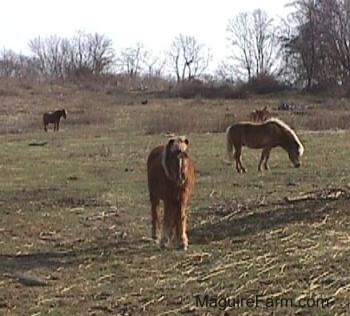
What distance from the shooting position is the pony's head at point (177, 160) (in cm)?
931

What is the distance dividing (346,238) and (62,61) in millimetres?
85459

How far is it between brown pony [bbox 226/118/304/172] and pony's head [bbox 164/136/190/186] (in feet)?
32.3

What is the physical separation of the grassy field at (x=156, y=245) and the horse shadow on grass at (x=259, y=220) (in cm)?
2

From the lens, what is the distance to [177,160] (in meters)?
9.33

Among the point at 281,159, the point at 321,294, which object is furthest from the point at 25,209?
the point at 281,159

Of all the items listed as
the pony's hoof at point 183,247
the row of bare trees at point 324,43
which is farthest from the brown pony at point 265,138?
the row of bare trees at point 324,43

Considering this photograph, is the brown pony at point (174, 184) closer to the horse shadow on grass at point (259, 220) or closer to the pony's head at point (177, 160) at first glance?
the pony's head at point (177, 160)

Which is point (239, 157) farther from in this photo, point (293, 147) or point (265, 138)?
point (293, 147)

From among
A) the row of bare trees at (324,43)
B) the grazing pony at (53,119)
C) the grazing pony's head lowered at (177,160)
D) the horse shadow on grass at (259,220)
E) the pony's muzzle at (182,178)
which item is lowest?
the horse shadow on grass at (259,220)

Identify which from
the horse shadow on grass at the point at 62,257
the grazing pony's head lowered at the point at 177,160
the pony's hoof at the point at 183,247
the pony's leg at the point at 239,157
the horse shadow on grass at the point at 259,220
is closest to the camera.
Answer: the horse shadow on grass at the point at 62,257

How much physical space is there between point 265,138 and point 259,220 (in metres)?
8.85

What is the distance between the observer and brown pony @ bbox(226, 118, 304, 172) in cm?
1945

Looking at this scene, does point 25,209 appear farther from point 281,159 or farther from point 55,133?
point 55,133

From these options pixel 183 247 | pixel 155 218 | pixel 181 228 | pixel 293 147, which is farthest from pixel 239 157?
pixel 183 247
